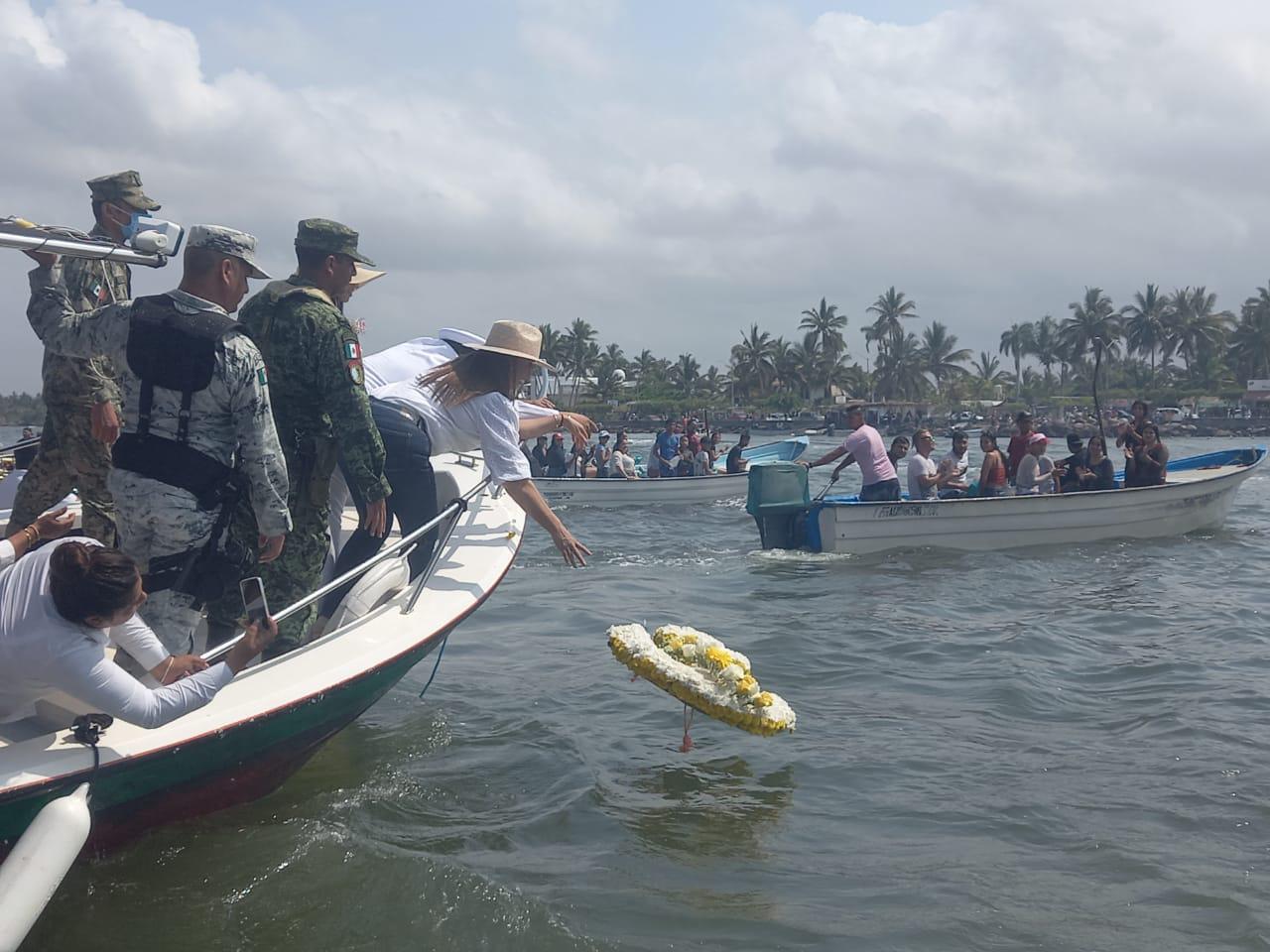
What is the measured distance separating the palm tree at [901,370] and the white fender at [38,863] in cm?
11015

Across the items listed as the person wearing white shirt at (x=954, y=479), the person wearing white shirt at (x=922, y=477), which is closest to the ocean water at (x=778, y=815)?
the person wearing white shirt at (x=922, y=477)

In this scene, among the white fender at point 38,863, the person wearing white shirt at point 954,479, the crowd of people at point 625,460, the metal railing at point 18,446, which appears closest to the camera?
the white fender at point 38,863

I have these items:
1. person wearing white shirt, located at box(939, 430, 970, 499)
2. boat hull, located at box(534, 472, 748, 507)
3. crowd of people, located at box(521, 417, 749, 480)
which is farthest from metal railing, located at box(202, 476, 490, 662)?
crowd of people, located at box(521, 417, 749, 480)

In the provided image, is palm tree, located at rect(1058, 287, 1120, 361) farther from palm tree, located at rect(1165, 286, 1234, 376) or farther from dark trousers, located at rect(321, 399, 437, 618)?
dark trousers, located at rect(321, 399, 437, 618)

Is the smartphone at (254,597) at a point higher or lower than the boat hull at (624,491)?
higher

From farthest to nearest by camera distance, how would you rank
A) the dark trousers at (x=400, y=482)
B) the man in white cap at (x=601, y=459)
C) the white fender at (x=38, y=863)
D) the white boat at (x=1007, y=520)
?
the man in white cap at (x=601, y=459) → the white boat at (x=1007, y=520) → the dark trousers at (x=400, y=482) → the white fender at (x=38, y=863)

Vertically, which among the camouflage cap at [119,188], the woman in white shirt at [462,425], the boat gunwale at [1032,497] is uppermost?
the camouflage cap at [119,188]

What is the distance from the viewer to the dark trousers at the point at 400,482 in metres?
5.10

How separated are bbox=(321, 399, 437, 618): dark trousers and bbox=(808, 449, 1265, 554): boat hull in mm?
8240

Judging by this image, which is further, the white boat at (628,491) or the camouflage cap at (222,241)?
the white boat at (628,491)

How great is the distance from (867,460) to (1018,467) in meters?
2.85

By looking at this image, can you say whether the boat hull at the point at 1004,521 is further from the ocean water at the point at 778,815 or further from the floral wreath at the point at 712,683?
the floral wreath at the point at 712,683

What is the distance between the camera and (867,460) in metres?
13.1

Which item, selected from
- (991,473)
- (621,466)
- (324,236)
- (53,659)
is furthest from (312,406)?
(621,466)
